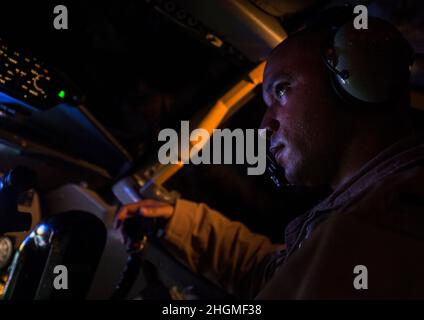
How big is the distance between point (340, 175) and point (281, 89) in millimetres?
285

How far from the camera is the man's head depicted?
0.88 metres

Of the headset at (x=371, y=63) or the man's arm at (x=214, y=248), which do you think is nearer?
the headset at (x=371, y=63)

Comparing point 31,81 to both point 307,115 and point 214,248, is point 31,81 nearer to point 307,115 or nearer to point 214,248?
point 307,115

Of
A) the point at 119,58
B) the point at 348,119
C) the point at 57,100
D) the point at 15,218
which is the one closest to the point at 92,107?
the point at 119,58

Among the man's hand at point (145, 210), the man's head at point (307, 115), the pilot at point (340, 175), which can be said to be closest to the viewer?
the pilot at point (340, 175)

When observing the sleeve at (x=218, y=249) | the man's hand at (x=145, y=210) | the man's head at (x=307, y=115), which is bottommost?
the sleeve at (x=218, y=249)

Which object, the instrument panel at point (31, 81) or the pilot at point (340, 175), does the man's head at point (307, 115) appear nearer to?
the pilot at point (340, 175)

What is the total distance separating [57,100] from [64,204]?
42 cm

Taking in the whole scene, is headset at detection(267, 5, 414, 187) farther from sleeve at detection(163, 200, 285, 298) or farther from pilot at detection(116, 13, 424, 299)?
sleeve at detection(163, 200, 285, 298)

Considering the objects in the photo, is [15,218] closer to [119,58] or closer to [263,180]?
[119,58]

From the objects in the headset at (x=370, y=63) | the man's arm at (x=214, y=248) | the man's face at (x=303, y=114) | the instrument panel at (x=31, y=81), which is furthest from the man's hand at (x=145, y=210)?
the headset at (x=370, y=63)

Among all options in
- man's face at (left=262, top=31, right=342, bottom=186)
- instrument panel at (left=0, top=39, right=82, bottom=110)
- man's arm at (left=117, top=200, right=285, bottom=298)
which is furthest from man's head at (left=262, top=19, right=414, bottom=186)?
instrument panel at (left=0, top=39, right=82, bottom=110)

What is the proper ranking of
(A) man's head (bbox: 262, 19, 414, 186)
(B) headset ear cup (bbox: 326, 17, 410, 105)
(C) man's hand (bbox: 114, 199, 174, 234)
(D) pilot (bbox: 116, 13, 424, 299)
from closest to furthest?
(D) pilot (bbox: 116, 13, 424, 299) → (B) headset ear cup (bbox: 326, 17, 410, 105) → (A) man's head (bbox: 262, 19, 414, 186) → (C) man's hand (bbox: 114, 199, 174, 234)

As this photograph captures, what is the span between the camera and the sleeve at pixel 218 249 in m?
1.36
